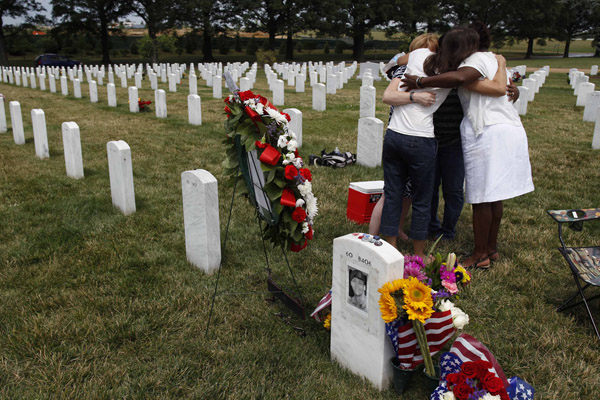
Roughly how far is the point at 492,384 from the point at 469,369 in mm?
121

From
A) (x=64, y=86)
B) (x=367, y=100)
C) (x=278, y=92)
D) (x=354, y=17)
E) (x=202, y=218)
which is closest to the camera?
(x=202, y=218)

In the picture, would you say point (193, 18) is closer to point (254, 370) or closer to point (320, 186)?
point (320, 186)

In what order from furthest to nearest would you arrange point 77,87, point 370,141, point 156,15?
point 156,15, point 77,87, point 370,141

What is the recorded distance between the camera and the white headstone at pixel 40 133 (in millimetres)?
8219

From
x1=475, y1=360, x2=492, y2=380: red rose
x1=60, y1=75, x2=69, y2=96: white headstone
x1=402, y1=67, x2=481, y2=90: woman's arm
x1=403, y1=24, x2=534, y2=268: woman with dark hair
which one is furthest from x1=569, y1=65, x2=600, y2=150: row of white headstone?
x1=60, y1=75, x2=69, y2=96: white headstone

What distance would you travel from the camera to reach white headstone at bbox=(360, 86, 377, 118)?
10744 millimetres

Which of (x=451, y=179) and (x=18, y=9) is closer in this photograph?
(x=451, y=179)

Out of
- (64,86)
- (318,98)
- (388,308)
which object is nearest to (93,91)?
(64,86)

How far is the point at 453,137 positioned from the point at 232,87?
6.52 feet

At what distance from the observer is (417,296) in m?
2.51

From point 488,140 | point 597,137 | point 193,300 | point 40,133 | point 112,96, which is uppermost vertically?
point 488,140

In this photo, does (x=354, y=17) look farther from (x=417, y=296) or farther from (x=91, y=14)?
(x=417, y=296)

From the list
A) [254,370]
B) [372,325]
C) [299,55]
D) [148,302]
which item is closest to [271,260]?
[148,302]

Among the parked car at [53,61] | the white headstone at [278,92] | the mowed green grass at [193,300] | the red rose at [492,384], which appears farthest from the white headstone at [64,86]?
the parked car at [53,61]
